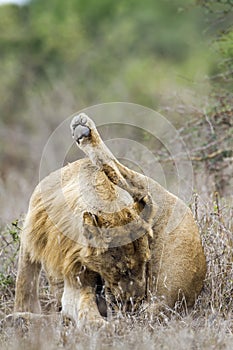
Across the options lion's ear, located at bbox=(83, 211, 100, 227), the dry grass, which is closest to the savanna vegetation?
the dry grass

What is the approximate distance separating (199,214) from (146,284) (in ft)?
5.21

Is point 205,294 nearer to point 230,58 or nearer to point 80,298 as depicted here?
point 80,298

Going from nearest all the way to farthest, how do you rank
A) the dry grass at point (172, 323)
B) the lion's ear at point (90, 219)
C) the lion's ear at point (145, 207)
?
the dry grass at point (172, 323) → the lion's ear at point (90, 219) → the lion's ear at point (145, 207)

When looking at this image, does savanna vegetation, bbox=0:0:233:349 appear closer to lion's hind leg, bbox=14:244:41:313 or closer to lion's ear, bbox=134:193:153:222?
lion's hind leg, bbox=14:244:41:313

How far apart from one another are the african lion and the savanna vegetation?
197mm

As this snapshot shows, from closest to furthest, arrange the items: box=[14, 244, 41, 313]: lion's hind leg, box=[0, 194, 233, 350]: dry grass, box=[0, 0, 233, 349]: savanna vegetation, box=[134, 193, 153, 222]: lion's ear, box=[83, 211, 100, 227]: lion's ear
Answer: box=[0, 194, 233, 350]: dry grass
box=[83, 211, 100, 227]: lion's ear
box=[134, 193, 153, 222]: lion's ear
box=[0, 0, 233, 349]: savanna vegetation
box=[14, 244, 41, 313]: lion's hind leg

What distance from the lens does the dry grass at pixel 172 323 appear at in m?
4.77

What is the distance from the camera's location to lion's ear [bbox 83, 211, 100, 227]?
196 inches

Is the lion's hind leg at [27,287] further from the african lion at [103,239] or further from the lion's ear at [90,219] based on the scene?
the lion's ear at [90,219]

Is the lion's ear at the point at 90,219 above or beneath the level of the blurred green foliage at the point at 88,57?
beneath

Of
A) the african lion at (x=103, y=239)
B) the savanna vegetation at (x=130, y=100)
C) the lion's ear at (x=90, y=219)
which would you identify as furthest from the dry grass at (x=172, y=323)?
the lion's ear at (x=90, y=219)

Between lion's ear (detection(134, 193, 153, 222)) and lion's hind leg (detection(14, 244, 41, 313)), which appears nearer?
lion's ear (detection(134, 193, 153, 222))

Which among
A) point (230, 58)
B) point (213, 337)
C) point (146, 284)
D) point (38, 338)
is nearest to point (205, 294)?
point (146, 284)

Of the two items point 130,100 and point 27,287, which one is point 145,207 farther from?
point 130,100
